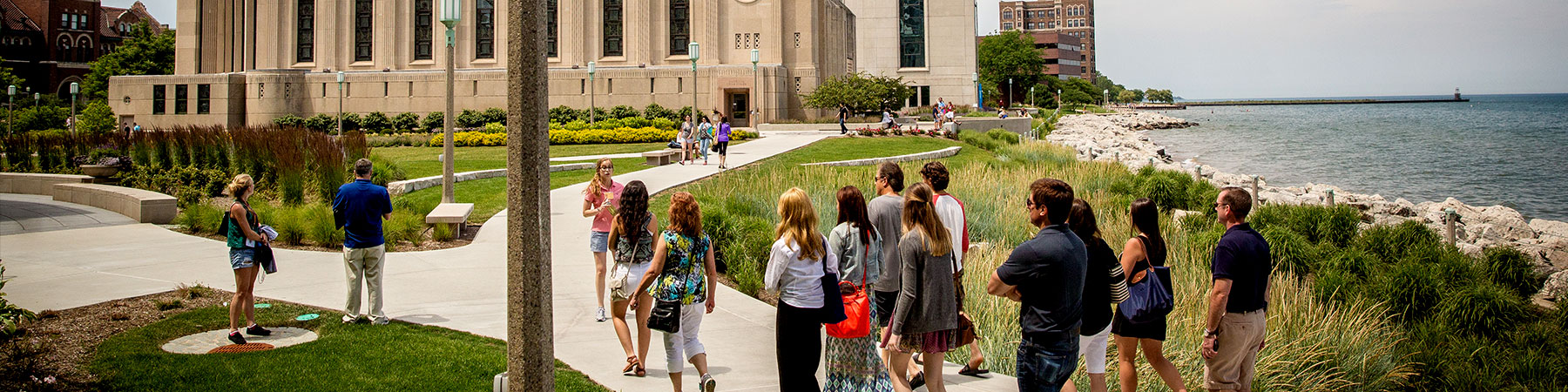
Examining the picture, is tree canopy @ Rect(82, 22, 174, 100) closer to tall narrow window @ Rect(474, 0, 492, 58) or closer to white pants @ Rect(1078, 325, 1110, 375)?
tall narrow window @ Rect(474, 0, 492, 58)

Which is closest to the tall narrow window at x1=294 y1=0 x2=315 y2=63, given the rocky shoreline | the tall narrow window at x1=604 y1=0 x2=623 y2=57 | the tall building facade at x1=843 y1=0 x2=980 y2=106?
the tall narrow window at x1=604 y1=0 x2=623 y2=57

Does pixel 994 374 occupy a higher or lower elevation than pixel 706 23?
lower

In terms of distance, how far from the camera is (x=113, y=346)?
8094 mm

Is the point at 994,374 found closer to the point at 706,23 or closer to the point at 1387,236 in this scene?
the point at 1387,236

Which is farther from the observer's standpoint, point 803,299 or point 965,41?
point 965,41

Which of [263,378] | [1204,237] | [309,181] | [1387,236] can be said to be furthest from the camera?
[309,181]

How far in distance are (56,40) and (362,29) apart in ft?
120

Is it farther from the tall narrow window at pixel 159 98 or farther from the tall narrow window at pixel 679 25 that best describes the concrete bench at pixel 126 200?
the tall narrow window at pixel 159 98

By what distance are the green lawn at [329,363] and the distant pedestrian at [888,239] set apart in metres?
2.10

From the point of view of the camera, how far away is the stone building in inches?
2154

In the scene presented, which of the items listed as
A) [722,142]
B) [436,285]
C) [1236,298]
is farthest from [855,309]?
[722,142]

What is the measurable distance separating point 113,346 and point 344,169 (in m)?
11.0

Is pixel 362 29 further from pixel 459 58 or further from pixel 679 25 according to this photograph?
pixel 679 25

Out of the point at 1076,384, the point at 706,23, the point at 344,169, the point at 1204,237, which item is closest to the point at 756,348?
the point at 1076,384
